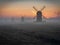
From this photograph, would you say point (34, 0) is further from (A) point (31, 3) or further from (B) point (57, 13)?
(B) point (57, 13)

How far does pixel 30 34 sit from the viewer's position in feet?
12.4

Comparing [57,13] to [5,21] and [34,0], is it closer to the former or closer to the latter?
[34,0]

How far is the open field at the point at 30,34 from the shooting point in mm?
3734

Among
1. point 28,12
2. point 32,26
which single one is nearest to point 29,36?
point 32,26

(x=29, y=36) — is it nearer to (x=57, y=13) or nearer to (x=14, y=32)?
(x=14, y=32)

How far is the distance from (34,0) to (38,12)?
0.24m

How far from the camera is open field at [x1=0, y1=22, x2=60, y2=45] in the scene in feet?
12.3

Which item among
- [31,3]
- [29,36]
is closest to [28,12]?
[31,3]

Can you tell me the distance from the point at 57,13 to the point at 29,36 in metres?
0.68

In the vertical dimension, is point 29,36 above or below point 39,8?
below

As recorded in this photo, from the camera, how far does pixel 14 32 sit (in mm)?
3783

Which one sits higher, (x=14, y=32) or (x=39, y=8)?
(x=39, y=8)

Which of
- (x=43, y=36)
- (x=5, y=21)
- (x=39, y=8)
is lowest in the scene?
(x=43, y=36)

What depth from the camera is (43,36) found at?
148 inches
